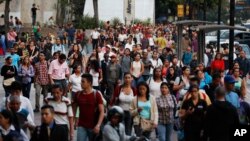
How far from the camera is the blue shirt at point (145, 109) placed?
1312 centimetres

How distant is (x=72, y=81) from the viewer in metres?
17.2

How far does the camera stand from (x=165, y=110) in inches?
536

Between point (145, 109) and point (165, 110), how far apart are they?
58 centimetres

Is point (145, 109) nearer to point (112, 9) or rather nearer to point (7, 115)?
point (7, 115)

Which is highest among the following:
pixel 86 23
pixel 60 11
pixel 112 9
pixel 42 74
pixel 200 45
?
pixel 112 9

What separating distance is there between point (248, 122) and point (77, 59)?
931 cm

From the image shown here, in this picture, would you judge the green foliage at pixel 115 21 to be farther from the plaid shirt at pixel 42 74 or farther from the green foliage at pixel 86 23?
the plaid shirt at pixel 42 74

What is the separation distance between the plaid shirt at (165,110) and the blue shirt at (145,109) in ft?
1.56

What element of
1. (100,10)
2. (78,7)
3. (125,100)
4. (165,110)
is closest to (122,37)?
(100,10)

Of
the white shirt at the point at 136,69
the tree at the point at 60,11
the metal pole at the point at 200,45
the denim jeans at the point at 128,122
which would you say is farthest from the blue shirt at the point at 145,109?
the tree at the point at 60,11

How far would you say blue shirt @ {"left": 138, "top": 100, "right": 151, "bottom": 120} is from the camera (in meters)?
13.1

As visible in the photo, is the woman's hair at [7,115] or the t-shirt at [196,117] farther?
the t-shirt at [196,117]

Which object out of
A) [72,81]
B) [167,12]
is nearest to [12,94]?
[72,81]

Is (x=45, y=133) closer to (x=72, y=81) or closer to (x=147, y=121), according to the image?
(x=147, y=121)
